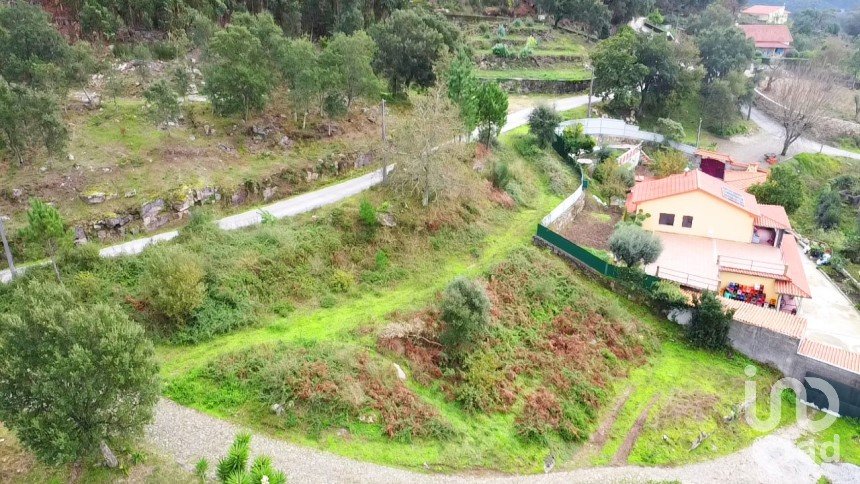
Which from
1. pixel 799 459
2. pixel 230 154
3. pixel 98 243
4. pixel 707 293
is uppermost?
pixel 230 154

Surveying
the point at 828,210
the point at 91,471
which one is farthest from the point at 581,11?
the point at 91,471

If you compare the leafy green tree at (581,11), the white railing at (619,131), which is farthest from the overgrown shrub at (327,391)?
the leafy green tree at (581,11)

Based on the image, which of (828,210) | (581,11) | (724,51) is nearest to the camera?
(828,210)

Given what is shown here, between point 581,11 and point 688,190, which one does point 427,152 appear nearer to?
point 688,190

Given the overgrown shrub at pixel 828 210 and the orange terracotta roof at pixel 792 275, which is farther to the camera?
the overgrown shrub at pixel 828 210

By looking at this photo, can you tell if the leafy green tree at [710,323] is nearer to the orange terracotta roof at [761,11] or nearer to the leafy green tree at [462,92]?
the leafy green tree at [462,92]

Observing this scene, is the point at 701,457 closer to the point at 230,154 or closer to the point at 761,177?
the point at 230,154

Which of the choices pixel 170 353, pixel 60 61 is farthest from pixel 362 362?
pixel 60 61

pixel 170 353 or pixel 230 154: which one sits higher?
pixel 230 154
